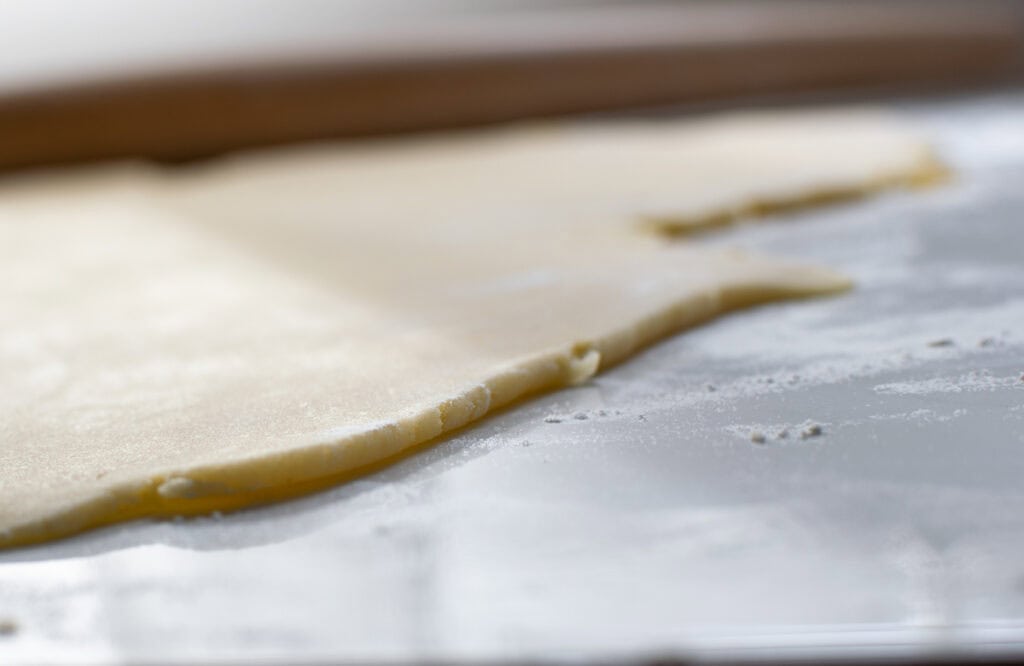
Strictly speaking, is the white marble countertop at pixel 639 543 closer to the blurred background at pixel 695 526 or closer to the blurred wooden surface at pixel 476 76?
the blurred background at pixel 695 526

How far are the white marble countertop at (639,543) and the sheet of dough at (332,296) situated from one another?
0.03 metres

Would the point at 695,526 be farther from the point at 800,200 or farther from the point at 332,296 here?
the point at 800,200

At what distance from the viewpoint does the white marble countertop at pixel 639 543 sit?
24.1 inches

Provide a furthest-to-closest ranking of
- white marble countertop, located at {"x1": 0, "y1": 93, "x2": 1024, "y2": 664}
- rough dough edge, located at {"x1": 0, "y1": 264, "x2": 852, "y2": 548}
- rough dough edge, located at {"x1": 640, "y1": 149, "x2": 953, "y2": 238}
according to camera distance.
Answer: rough dough edge, located at {"x1": 640, "y1": 149, "x2": 953, "y2": 238} < rough dough edge, located at {"x1": 0, "y1": 264, "x2": 852, "y2": 548} < white marble countertop, located at {"x1": 0, "y1": 93, "x2": 1024, "y2": 664}

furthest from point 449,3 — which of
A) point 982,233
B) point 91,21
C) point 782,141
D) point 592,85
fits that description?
point 982,233

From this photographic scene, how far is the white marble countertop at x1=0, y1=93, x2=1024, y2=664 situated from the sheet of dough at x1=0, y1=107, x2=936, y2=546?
34 mm

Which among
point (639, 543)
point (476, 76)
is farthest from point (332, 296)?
point (476, 76)

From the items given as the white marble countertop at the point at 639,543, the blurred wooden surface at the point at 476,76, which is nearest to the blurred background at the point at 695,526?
the white marble countertop at the point at 639,543

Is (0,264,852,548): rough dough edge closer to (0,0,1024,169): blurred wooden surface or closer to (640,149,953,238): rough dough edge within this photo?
(640,149,953,238): rough dough edge

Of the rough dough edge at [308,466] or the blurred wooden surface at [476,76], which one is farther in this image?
the blurred wooden surface at [476,76]

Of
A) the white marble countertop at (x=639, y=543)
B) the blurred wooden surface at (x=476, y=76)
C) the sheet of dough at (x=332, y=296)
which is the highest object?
the blurred wooden surface at (x=476, y=76)

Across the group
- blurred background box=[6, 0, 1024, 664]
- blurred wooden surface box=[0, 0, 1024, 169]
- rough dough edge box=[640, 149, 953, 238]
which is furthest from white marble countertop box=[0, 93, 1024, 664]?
blurred wooden surface box=[0, 0, 1024, 169]

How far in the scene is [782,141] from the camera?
73.5 inches

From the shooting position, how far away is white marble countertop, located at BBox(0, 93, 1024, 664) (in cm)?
61
